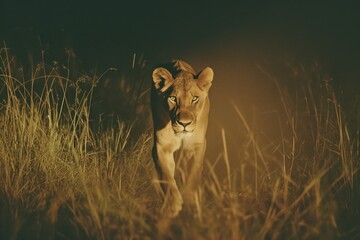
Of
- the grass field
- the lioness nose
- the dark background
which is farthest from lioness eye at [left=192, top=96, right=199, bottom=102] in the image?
the dark background

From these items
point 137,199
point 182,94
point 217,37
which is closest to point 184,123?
point 182,94

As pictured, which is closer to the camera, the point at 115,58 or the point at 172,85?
the point at 172,85

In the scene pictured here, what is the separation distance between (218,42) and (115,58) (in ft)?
5.20

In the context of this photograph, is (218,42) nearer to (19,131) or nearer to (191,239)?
(19,131)

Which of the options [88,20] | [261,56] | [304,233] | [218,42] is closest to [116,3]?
[88,20]

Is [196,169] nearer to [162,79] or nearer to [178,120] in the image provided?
[178,120]

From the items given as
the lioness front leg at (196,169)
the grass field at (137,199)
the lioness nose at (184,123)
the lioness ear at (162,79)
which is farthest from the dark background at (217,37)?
the grass field at (137,199)

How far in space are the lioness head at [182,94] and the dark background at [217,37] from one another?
2.31 metres

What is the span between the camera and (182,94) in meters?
5.65

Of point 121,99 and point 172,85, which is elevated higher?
point 172,85

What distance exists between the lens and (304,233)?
447cm

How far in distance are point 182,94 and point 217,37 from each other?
221 inches

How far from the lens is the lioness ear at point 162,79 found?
19.1 ft

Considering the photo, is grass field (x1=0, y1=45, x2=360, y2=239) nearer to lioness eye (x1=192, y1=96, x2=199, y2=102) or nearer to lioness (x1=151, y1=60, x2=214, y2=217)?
lioness (x1=151, y1=60, x2=214, y2=217)
